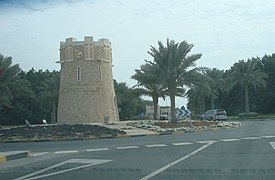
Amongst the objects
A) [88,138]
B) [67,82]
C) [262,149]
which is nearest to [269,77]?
[67,82]

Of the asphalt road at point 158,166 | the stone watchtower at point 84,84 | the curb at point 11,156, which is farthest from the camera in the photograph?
the stone watchtower at point 84,84

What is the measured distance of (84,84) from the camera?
4609 cm

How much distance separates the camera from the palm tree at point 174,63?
126 feet

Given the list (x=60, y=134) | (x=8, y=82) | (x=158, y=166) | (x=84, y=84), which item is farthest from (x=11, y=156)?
(x=8, y=82)

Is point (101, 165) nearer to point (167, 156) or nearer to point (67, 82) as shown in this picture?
point (167, 156)

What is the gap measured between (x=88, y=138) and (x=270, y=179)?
19272mm

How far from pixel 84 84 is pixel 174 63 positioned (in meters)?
11.5

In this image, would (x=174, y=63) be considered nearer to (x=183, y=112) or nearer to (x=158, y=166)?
(x=183, y=112)

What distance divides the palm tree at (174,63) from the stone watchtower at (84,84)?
8.69 meters

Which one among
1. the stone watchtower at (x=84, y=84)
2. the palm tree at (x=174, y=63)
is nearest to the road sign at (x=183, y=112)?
the palm tree at (x=174, y=63)

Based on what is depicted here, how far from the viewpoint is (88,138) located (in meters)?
28.5

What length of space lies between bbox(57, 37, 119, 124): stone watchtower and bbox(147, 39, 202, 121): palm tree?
28.5 ft

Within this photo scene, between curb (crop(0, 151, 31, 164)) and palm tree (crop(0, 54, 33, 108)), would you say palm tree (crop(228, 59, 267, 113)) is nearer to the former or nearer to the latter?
palm tree (crop(0, 54, 33, 108))

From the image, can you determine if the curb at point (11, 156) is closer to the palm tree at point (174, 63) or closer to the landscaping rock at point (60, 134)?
the landscaping rock at point (60, 134)
